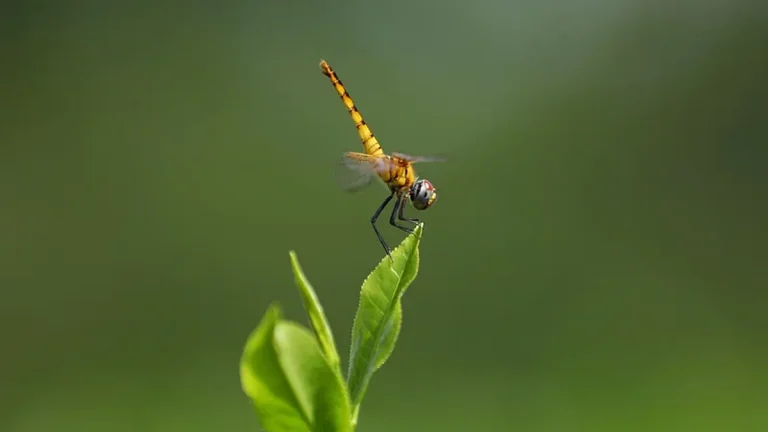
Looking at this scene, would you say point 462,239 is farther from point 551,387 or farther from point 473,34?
point 473,34

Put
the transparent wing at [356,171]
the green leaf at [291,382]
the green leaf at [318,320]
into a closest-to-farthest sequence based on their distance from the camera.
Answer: the green leaf at [291,382]
the green leaf at [318,320]
the transparent wing at [356,171]

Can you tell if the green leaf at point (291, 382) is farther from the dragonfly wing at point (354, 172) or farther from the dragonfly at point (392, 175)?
the dragonfly wing at point (354, 172)

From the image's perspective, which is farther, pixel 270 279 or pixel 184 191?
pixel 184 191

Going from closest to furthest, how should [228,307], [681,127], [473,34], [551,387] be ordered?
[551,387] → [228,307] → [681,127] → [473,34]

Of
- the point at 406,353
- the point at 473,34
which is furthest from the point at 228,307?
the point at 473,34

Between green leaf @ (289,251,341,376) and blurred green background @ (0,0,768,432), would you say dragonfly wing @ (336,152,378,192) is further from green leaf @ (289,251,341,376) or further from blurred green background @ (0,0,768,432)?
blurred green background @ (0,0,768,432)

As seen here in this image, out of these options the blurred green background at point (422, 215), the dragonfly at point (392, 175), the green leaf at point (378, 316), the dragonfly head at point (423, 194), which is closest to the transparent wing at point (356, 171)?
the dragonfly at point (392, 175)
